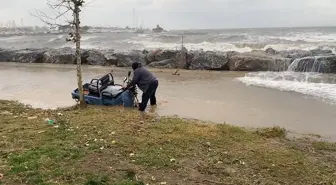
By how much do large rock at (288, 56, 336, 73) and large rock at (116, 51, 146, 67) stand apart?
966 centimetres

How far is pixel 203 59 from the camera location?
23.0m

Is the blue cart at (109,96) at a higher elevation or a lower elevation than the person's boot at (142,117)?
higher

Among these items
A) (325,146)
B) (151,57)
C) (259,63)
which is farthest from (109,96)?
(151,57)

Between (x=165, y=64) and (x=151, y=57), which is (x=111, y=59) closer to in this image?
(x=151, y=57)

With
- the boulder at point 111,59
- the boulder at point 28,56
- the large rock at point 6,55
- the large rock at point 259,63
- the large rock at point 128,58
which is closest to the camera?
the large rock at point 259,63

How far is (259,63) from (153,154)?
1645cm

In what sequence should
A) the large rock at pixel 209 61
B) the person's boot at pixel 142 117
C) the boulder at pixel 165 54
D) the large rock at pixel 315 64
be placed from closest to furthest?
the person's boot at pixel 142 117 < the large rock at pixel 315 64 < the large rock at pixel 209 61 < the boulder at pixel 165 54

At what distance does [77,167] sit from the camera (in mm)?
5449

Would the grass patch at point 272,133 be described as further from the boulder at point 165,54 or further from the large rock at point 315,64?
the boulder at point 165,54

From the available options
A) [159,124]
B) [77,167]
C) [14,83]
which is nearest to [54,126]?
[159,124]

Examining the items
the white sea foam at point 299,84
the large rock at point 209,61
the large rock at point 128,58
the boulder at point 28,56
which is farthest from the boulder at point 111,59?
the white sea foam at point 299,84

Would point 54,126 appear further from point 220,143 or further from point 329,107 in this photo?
point 329,107

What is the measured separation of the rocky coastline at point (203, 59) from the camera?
20.3 meters

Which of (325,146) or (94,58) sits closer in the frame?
(325,146)
